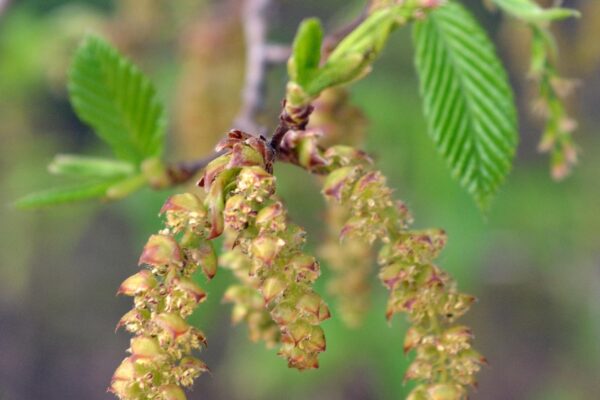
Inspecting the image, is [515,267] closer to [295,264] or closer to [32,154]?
[32,154]

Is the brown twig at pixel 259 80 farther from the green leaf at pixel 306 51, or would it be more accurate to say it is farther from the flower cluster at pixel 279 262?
the flower cluster at pixel 279 262

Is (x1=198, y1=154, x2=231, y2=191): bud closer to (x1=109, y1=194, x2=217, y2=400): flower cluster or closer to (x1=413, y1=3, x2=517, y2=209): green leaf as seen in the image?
(x1=109, y1=194, x2=217, y2=400): flower cluster

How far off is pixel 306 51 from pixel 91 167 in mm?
638

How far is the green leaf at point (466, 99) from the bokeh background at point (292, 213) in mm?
396

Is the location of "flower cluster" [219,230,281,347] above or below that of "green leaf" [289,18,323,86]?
below

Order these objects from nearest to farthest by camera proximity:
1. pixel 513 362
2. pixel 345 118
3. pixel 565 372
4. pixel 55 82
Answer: pixel 345 118
pixel 55 82
pixel 565 372
pixel 513 362

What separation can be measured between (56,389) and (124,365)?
16.7 ft

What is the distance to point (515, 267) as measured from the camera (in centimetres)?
404

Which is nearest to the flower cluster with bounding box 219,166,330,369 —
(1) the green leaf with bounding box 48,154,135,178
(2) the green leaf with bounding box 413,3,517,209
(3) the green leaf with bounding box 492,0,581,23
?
(2) the green leaf with bounding box 413,3,517,209

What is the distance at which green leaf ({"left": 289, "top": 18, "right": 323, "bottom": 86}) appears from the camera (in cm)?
84

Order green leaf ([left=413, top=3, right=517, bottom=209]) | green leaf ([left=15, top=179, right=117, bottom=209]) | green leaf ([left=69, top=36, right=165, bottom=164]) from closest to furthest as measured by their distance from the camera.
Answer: green leaf ([left=413, top=3, right=517, bottom=209]) < green leaf ([left=15, top=179, right=117, bottom=209]) < green leaf ([left=69, top=36, right=165, bottom=164])

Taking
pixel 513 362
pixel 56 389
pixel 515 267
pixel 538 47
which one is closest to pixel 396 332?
pixel 515 267

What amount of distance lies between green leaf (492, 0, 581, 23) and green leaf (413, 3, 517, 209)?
0.25 feet

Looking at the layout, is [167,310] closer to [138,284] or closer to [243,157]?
[138,284]
